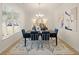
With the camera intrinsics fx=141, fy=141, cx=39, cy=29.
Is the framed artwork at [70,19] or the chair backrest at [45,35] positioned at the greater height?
the framed artwork at [70,19]

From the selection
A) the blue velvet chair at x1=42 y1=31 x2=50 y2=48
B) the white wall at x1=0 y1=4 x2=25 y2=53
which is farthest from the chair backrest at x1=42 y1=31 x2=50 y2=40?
the white wall at x1=0 y1=4 x2=25 y2=53

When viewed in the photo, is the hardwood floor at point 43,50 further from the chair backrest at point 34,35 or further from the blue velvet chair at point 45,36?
the chair backrest at point 34,35

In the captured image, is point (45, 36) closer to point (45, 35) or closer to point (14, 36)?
point (45, 35)

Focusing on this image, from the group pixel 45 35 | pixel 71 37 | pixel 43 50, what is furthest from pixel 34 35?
pixel 71 37

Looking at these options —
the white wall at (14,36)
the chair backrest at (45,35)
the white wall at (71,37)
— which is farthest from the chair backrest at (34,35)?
the white wall at (71,37)

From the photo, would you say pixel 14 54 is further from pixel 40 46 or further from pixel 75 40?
pixel 75 40

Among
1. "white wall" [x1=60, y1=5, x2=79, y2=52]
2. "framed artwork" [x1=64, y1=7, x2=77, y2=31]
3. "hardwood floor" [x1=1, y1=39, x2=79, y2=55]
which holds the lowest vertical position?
"hardwood floor" [x1=1, y1=39, x2=79, y2=55]

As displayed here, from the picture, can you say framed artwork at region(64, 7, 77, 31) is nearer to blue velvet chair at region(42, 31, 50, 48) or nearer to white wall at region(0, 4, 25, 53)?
blue velvet chair at region(42, 31, 50, 48)

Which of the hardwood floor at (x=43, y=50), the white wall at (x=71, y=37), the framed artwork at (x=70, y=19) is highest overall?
the framed artwork at (x=70, y=19)

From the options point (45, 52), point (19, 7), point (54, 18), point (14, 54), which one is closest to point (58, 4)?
point (54, 18)
